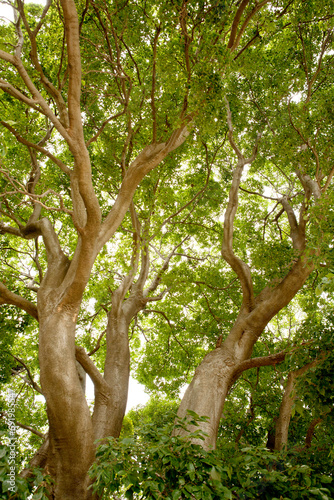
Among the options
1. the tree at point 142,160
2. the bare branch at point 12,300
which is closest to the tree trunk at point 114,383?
the tree at point 142,160

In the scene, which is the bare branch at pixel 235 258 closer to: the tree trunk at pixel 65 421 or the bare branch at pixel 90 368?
the bare branch at pixel 90 368

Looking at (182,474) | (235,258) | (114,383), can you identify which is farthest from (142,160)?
(182,474)

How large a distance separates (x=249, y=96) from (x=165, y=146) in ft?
14.6

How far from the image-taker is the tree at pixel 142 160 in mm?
4152

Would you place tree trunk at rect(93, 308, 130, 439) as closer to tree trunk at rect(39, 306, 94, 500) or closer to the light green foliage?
tree trunk at rect(39, 306, 94, 500)

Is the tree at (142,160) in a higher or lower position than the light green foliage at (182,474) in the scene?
higher

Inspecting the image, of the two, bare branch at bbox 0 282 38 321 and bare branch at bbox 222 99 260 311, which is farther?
bare branch at bbox 222 99 260 311

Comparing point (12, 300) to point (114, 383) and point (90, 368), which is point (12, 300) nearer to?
point (90, 368)

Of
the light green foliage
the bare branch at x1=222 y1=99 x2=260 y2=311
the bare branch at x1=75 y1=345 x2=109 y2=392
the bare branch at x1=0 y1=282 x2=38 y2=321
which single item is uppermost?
the bare branch at x1=222 y1=99 x2=260 y2=311

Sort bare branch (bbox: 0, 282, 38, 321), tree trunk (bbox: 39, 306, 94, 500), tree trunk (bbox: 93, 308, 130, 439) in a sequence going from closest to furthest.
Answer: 1. tree trunk (bbox: 39, 306, 94, 500)
2. bare branch (bbox: 0, 282, 38, 321)
3. tree trunk (bbox: 93, 308, 130, 439)

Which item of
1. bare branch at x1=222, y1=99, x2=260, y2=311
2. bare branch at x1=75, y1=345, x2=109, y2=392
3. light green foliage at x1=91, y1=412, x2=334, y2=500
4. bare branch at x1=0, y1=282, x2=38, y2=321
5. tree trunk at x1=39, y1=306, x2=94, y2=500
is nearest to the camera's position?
light green foliage at x1=91, y1=412, x2=334, y2=500

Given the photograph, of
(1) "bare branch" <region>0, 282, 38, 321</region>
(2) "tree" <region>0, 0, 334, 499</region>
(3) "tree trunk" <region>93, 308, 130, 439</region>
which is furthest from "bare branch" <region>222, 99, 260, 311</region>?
(1) "bare branch" <region>0, 282, 38, 321</region>

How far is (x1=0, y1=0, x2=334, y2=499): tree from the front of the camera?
415 centimetres

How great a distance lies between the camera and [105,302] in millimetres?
8672
